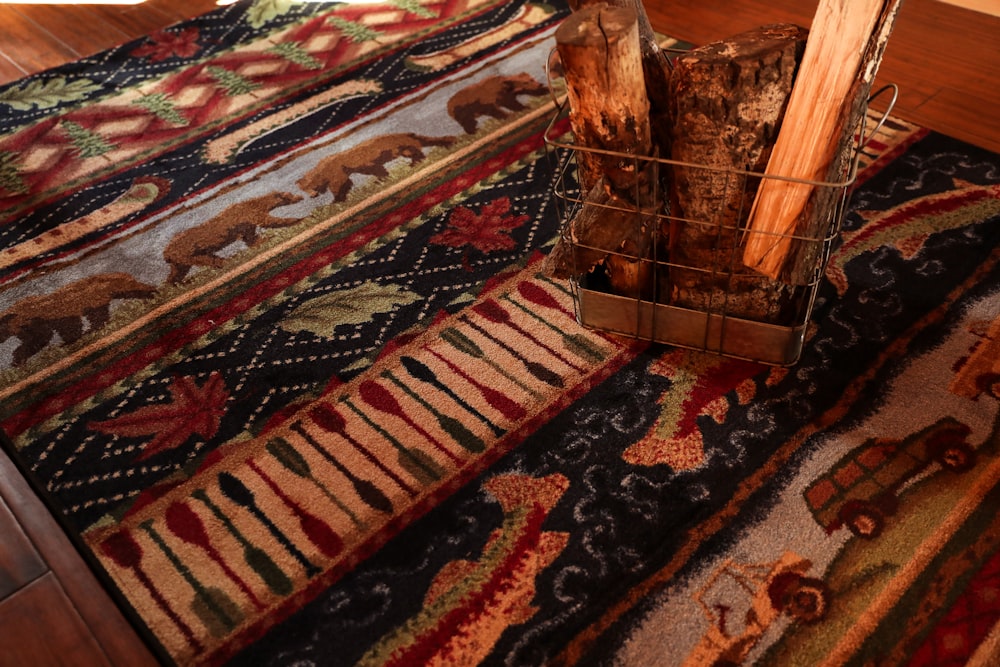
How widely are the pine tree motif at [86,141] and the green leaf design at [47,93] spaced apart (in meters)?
0.13

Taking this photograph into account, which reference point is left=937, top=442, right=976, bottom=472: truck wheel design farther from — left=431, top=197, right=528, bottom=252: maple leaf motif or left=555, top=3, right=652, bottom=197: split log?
left=431, top=197, right=528, bottom=252: maple leaf motif

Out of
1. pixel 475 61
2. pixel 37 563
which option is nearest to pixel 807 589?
pixel 37 563

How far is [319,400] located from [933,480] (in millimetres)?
819

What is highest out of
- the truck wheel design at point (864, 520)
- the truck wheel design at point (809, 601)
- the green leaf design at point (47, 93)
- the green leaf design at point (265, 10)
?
the green leaf design at point (265, 10)

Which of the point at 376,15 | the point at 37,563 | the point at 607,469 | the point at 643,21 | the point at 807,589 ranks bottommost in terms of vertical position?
the point at 807,589

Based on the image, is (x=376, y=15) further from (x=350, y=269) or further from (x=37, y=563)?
(x=37, y=563)

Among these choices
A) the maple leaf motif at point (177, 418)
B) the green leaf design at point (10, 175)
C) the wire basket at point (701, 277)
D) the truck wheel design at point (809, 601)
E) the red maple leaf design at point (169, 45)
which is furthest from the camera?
the red maple leaf design at point (169, 45)

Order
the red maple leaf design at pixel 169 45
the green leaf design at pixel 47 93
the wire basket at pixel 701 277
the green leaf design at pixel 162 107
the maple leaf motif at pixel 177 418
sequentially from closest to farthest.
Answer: the wire basket at pixel 701 277, the maple leaf motif at pixel 177 418, the green leaf design at pixel 162 107, the green leaf design at pixel 47 93, the red maple leaf design at pixel 169 45

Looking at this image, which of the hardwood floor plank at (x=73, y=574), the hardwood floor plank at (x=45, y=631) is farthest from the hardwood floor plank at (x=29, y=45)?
the hardwood floor plank at (x=45, y=631)

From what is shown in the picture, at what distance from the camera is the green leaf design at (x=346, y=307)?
49.2 inches

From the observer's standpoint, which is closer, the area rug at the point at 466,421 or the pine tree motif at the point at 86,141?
the area rug at the point at 466,421

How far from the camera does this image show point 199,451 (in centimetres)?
109

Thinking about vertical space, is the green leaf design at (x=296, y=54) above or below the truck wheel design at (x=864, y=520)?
above

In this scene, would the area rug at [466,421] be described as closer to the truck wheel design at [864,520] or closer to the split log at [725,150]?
the truck wheel design at [864,520]
